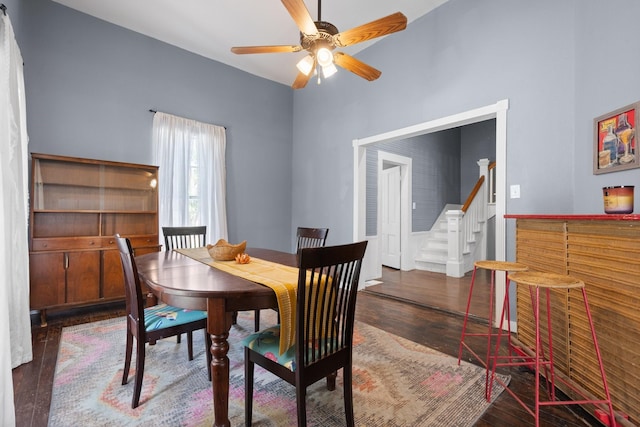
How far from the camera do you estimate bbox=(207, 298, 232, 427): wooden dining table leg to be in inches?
52.3

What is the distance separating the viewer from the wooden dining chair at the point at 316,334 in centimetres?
122

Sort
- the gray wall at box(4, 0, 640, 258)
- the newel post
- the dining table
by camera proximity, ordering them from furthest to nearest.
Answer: the newel post → the gray wall at box(4, 0, 640, 258) → the dining table

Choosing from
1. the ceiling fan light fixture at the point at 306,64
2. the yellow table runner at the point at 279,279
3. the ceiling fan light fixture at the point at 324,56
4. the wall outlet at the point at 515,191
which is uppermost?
the ceiling fan light fixture at the point at 306,64

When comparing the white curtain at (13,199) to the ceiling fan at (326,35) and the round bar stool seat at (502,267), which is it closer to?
the ceiling fan at (326,35)

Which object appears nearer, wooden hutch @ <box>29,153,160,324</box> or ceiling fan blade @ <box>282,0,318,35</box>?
ceiling fan blade @ <box>282,0,318,35</box>

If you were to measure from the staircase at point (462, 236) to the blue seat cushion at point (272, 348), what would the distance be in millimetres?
4251

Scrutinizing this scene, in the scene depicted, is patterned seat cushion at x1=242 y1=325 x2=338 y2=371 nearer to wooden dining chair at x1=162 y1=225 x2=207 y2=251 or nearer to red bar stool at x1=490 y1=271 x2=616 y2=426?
red bar stool at x1=490 y1=271 x2=616 y2=426

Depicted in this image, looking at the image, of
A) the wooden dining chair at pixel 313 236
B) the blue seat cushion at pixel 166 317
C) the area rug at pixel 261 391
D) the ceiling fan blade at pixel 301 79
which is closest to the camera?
the area rug at pixel 261 391

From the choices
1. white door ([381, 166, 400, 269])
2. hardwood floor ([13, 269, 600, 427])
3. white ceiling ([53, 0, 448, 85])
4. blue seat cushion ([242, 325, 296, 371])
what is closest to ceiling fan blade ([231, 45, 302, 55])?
white ceiling ([53, 0, 448, 85])

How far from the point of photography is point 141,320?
161 cm

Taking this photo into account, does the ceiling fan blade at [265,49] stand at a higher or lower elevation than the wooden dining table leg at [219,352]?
higher

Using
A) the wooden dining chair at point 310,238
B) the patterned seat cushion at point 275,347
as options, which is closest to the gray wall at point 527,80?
the wooden dining chair at point 310,238

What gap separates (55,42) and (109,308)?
293cm

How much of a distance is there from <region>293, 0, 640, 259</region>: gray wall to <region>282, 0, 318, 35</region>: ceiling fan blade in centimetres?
180
